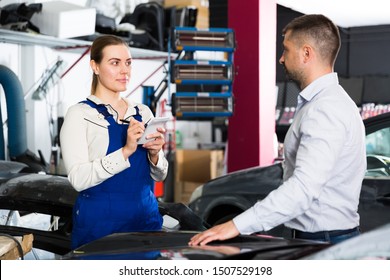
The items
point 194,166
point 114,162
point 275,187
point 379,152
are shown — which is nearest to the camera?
point 114,162

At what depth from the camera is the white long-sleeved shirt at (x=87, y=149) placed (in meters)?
2.35

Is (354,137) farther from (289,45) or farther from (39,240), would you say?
(39,240)

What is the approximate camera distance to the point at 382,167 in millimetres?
4312

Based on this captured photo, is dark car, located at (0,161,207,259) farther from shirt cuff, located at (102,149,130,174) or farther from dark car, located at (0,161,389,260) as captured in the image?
shirt cuff, located at (102,149,130,174)

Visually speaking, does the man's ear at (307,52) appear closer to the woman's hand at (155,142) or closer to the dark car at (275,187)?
the woman's hand at (155,142)

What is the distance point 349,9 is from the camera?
1002 cm

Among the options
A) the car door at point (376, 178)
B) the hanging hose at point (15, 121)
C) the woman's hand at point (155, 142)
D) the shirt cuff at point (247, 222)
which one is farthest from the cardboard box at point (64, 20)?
the shirt cuff at point (247, 222)

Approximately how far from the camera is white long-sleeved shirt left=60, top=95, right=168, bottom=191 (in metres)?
2.35

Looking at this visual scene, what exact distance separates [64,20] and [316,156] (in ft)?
14.0

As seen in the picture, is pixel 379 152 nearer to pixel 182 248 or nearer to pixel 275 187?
pixel 275 187

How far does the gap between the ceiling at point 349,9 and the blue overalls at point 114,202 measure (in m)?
6.39

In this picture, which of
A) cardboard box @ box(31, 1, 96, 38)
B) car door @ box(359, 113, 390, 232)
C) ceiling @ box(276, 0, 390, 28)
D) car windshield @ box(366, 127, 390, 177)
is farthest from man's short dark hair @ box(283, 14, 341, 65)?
ceiling @ box(276, 0, 390, 28)

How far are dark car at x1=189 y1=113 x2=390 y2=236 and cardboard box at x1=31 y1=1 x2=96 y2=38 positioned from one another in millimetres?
2098

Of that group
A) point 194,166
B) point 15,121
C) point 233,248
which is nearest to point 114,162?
point 233,248
